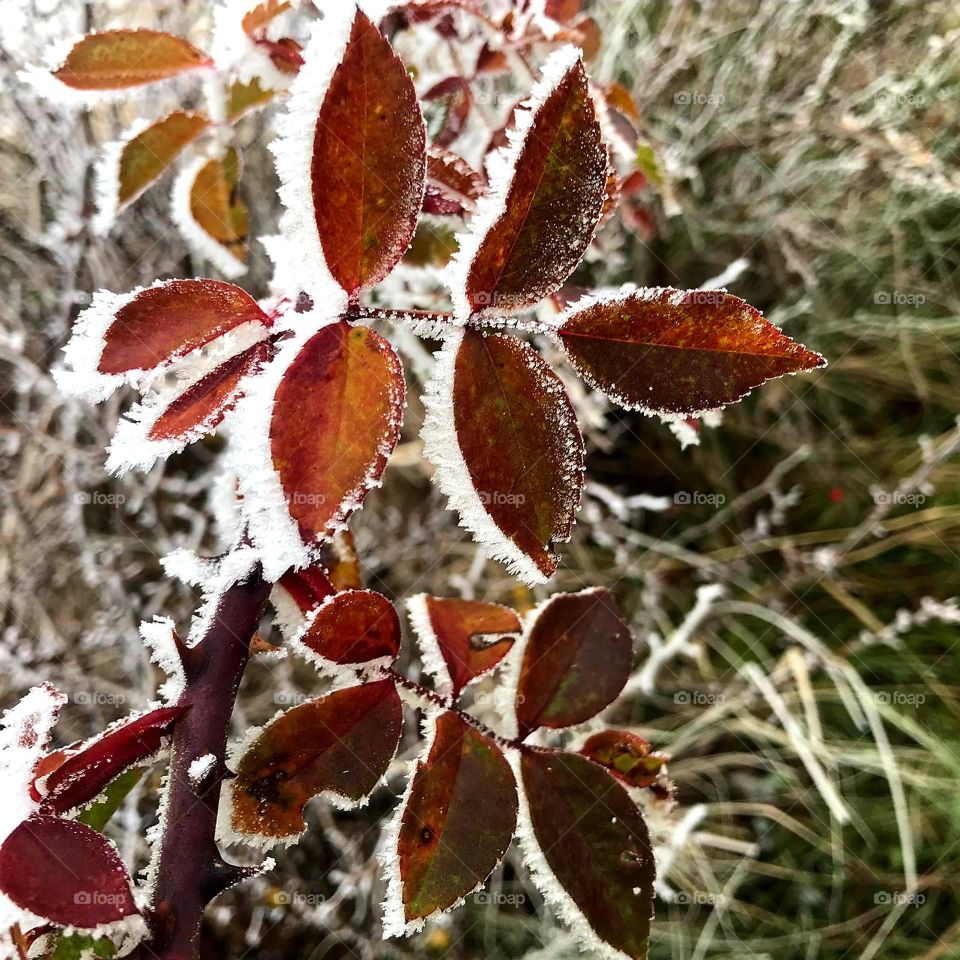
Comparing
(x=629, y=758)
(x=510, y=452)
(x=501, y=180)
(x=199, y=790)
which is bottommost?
(x=629, y=758)

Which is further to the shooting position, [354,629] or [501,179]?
[354,629]

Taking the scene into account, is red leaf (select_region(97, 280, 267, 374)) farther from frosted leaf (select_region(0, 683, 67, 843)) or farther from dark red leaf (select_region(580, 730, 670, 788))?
dark red leaf (select_region(580, 730, 670, 788))

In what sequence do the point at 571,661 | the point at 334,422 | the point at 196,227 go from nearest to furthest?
the point at 334,422 < the point at 571,661 < the point at 196,227

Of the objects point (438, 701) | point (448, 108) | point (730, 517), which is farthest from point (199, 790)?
point (730, 517)

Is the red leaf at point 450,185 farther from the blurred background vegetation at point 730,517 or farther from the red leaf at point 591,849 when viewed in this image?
the blurred background vegetation at point 730,517

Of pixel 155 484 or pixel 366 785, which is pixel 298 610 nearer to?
pixel 366 785

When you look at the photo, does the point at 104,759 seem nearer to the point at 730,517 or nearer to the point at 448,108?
the point at 448,108

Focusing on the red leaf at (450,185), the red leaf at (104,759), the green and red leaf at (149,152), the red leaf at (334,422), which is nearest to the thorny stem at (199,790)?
the red leaf at (104,759)

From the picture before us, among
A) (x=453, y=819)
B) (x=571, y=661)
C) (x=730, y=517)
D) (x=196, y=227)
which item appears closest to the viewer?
(x=453, y=819)
